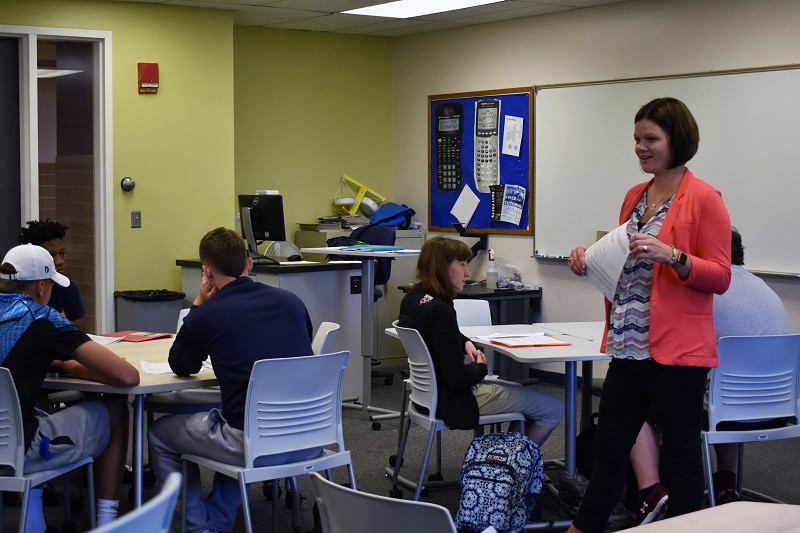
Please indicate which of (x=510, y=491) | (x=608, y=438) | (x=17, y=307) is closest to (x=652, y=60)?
(x=510, y=491)

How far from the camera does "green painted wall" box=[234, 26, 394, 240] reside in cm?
795

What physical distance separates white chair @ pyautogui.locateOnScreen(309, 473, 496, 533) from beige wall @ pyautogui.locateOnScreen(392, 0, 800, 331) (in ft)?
14.8

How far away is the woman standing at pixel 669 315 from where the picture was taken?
2.90m

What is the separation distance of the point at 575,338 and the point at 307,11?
3.62 m

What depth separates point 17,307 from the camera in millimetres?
3383

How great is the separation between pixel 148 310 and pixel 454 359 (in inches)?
132

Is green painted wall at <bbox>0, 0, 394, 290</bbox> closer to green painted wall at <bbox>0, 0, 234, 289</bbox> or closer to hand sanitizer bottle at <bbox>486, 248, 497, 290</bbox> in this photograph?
green painted wall at <bbox>0, 0, 234, 289</bbox>

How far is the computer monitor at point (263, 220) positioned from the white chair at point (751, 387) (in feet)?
11.2

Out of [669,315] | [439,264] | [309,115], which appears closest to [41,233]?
[439,264]

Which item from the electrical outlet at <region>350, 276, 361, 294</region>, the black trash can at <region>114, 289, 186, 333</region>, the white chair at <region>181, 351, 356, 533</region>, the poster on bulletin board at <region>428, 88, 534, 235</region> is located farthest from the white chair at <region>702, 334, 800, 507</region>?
the black trash can at <region>114, 289, 186, 333</region>

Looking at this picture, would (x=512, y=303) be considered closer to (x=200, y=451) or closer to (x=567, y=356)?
(x=567, y=356)

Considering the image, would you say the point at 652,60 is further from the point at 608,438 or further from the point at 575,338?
the point at 608,438

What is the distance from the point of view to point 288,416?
139 inches

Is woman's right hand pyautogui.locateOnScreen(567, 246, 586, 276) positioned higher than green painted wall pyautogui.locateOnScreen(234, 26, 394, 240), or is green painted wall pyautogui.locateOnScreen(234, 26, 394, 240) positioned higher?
green painted wall pyautogui.locateOnScreen(234, 26, 394, 240)
